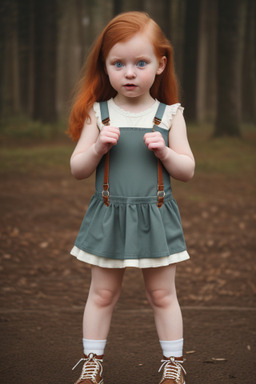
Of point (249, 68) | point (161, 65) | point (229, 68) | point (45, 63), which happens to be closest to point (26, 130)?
point (45, 63)

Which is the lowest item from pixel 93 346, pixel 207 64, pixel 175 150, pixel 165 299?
pixel 207 64

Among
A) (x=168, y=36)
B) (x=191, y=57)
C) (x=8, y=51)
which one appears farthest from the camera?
(x=191, y=57)

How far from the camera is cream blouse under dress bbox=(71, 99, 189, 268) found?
2658 mm

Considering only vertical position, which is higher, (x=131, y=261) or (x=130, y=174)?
(x=130, y=174)

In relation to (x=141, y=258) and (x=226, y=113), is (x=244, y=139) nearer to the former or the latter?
(x=226, y=113)

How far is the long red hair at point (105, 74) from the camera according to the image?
2646mm

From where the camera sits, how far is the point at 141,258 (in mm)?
2664

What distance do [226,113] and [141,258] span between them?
Answer: 839 centimetres

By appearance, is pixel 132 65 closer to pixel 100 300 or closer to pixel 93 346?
pixel 100 300

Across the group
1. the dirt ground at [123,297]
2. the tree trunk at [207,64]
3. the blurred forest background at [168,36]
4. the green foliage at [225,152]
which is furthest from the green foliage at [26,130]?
the tree trunk at [207,64]

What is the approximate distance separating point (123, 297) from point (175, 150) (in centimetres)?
214

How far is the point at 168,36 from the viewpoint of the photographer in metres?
9.97

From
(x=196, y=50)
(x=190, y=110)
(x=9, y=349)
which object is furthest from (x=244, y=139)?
(x=9, y=349)

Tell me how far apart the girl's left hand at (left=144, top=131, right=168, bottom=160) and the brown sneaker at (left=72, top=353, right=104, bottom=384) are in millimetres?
1066
